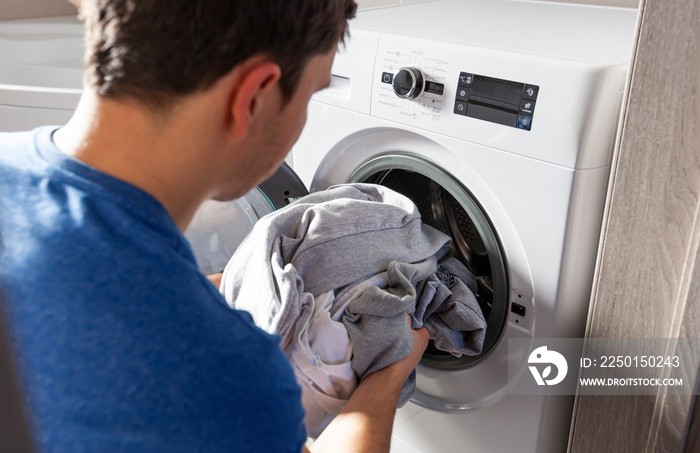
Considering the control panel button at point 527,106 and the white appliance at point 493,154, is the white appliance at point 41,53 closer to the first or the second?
the white appliance at point 493,154

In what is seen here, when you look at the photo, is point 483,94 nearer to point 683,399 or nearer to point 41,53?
point 683,399

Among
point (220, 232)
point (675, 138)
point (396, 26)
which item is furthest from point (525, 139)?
point (220, 232)

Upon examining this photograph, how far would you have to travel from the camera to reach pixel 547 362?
0.98 m

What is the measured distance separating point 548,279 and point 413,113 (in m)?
0.34

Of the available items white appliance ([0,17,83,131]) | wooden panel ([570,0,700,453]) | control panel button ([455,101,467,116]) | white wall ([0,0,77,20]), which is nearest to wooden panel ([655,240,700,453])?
wooden panel ([570,0,700,453])

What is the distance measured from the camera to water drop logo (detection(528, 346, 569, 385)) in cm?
98

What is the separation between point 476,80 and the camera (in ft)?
3.01

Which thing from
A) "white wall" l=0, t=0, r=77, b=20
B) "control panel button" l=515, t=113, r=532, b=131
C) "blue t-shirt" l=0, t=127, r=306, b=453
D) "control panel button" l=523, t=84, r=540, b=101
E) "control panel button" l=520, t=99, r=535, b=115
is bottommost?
"blue t-shirt" l=0, t=127, r=306, b=453

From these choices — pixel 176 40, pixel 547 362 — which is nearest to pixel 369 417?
pixel 547 362

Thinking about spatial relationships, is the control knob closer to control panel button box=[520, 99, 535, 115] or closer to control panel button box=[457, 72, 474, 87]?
control panel button box=[457, 72, 474, 87]

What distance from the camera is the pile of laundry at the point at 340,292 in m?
0.87

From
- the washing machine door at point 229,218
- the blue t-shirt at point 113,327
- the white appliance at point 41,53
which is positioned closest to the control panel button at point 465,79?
the washing machine door at point 229,218

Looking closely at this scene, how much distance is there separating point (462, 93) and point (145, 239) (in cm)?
59

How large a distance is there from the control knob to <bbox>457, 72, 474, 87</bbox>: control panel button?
0.07m
